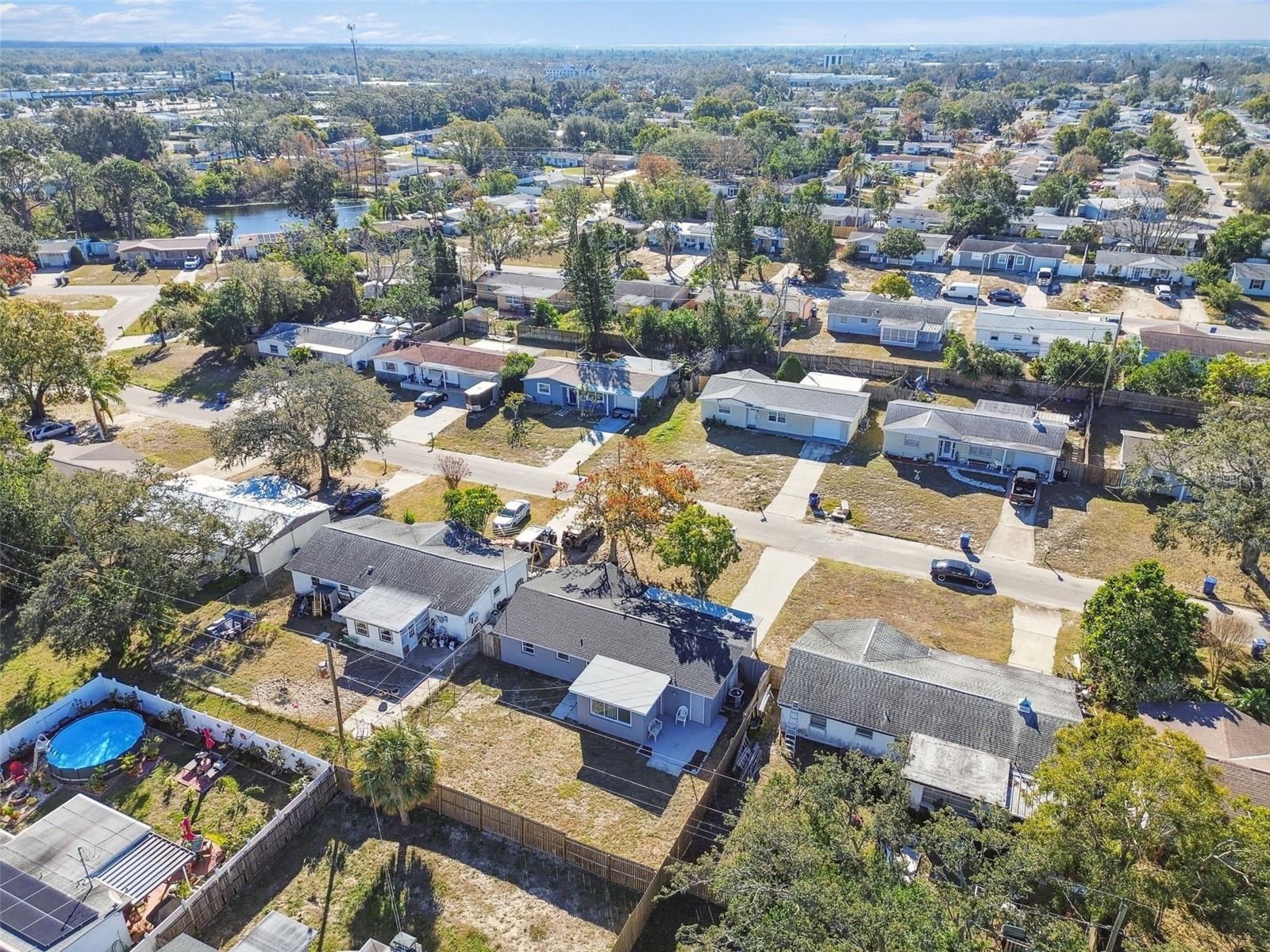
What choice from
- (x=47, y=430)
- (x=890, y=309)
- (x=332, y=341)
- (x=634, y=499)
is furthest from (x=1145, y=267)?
(x=47, y=430)

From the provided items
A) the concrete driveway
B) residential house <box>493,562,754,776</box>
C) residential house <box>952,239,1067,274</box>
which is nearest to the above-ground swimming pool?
residential house <box>493,562,754,776</box>

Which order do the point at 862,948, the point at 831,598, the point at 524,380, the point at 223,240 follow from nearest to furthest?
the point at 862,948
the point at 831,598
the point at 524,380
the point at 223,240

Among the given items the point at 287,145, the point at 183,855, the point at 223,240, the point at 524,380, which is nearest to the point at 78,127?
the point at 287,145

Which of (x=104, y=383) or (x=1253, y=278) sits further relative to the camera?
(x=1253, y=278)

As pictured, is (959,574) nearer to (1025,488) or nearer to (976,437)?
(1025,488)

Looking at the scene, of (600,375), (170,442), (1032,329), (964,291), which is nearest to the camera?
(170,442)

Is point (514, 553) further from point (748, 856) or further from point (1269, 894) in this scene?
point (1269, 894)

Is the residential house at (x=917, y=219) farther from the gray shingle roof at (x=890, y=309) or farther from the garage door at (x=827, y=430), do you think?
the garage door at (x=827, y=430)

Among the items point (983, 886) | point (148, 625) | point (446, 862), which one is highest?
point (983, 886)
